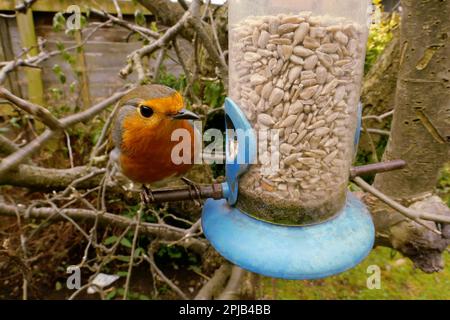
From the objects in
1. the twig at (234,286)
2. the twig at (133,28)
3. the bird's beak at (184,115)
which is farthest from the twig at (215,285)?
the twig at (133,28)

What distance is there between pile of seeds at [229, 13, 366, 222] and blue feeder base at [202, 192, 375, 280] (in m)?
0.07

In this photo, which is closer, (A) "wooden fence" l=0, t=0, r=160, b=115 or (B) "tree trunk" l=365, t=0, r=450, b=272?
(B) "tree trunk" l=365, t=0, r=450, b=272

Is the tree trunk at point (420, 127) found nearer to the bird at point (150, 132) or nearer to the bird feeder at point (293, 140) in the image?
the bird feeder at point (293, 140)

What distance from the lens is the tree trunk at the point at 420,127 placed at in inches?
46.3

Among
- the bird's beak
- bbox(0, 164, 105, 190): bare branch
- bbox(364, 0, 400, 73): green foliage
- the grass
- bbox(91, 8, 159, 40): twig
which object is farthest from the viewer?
bbox(364, 0, 400, 73): green foliage

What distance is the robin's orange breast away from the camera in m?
1.15

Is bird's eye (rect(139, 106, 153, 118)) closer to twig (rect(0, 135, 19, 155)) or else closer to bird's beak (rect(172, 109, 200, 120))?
bird's beak (rect(172, 109, 200, 120))

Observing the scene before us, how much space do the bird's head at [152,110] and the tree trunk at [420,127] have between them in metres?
0.78

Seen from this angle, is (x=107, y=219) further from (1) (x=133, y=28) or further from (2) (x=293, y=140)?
(2) (x=293, y=140)

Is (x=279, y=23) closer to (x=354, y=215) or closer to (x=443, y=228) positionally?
(x=354, y=215)

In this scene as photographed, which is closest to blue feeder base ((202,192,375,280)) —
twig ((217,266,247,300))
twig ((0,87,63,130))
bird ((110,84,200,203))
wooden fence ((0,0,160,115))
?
bird ((110,84,200,203))

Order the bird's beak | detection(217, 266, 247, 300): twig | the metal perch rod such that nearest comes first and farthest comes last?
the metal perch rod → the bird's beak → detection(217, 266, 247, 300): twig
